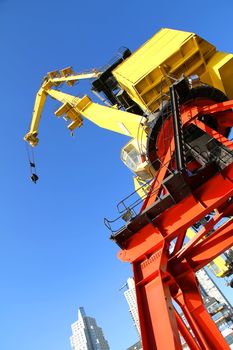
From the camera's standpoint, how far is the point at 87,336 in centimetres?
9438

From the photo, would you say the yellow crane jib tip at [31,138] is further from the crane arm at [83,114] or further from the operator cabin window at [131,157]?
the operator cabin window at [131,157]

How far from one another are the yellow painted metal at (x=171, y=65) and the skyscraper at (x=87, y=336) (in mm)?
96219

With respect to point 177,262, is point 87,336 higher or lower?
higher

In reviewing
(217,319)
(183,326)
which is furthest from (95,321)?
(183,326)

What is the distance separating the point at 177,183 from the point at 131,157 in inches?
309

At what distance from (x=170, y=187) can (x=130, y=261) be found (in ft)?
5.80

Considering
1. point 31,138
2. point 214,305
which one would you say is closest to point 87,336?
point 214,305

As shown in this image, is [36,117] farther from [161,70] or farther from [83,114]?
[161,70]

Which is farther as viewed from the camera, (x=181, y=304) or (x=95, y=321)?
(x=95, y=321)

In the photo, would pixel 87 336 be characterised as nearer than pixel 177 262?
No

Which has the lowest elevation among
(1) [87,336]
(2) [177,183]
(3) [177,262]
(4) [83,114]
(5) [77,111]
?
(3) [177,262]

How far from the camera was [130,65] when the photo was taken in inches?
406

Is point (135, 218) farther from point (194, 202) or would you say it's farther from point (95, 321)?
point (95, 321)

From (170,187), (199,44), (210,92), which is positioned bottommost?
(170,187)
